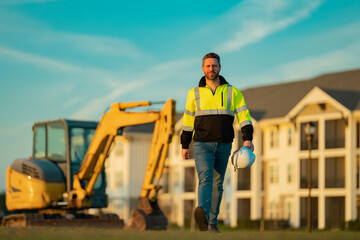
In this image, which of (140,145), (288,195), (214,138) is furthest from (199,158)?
(140,145)

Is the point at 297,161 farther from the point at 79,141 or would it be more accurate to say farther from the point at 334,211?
the point at 79,141

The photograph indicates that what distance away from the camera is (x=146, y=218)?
69.9 feet

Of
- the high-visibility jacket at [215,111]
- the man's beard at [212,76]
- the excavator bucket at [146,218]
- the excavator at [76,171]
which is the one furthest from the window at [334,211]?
the man's beard at [212,76]

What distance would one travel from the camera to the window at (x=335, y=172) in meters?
52.5

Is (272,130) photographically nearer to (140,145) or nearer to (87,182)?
(140,145)

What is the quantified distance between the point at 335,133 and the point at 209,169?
1741 inches

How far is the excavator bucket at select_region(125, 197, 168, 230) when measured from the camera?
21.2m

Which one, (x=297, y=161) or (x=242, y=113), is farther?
(x=297, y=161)

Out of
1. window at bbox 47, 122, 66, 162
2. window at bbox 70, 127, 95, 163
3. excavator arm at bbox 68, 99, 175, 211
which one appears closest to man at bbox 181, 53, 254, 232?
excavator arm at bbox 68, 99, 175, 211

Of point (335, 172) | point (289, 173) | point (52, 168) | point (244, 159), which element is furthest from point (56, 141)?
point (289, 173)

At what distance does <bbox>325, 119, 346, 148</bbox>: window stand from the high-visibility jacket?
4357 cm

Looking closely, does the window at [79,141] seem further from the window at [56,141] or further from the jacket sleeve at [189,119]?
the jacket sleeve at [189,119]

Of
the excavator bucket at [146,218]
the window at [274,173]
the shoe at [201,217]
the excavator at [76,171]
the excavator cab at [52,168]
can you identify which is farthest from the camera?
the window at [274,173]

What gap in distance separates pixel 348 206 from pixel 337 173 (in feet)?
10.1
